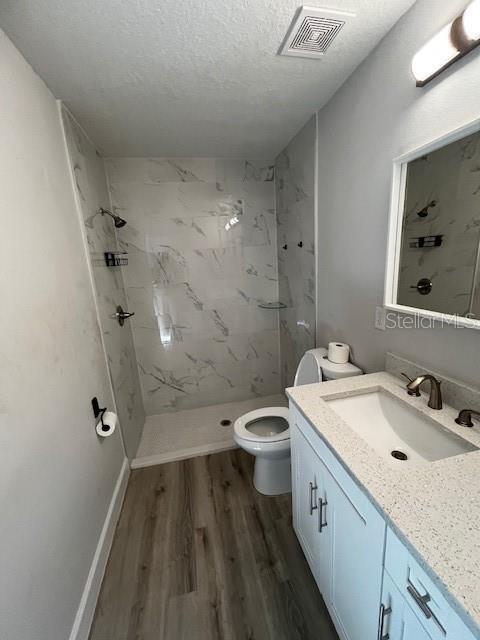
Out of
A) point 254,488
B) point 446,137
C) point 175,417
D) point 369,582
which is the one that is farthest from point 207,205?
point 369,582

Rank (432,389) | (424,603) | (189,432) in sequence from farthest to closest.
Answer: (189,432) < (432,389) < (424,603)

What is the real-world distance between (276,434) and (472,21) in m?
1.97

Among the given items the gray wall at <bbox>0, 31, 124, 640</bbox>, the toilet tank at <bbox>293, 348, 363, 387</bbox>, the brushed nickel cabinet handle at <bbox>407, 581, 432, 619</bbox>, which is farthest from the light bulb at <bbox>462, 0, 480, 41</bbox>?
the gray wall at <bbox>0, 31, 124, 640</bbox>

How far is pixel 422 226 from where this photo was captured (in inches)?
42.1

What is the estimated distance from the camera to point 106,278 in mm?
1919

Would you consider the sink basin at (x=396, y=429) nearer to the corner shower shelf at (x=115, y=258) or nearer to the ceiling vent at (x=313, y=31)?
the ceiling vent at (x=313, y=31)

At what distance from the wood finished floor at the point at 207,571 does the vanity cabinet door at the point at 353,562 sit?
269 millimetres

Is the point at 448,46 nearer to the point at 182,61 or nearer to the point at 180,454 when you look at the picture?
the point at 182,61

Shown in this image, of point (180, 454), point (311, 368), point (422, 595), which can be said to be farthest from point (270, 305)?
point (422, 595)

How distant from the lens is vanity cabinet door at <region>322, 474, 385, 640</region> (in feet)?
2.30

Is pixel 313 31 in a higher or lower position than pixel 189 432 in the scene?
higher

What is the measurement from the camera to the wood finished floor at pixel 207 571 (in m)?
1.11

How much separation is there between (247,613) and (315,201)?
2.23 m

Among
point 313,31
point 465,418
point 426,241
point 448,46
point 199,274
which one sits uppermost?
point 313,31
